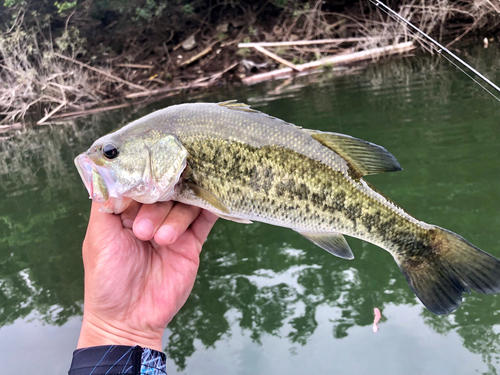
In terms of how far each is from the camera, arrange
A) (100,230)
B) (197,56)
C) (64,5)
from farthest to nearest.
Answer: (64,5) < (197,56) < (100,230)

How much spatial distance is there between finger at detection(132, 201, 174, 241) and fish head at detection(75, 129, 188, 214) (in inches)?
3.2

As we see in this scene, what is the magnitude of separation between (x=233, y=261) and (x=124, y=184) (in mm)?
3771

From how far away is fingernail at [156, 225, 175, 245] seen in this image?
2193 millimetres

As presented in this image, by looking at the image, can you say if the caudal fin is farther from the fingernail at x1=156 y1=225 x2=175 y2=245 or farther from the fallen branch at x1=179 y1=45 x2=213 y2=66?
the fallen branch at x1=179 y1=45 x2=213 y2=66

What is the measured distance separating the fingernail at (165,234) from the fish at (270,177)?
181 millimetres

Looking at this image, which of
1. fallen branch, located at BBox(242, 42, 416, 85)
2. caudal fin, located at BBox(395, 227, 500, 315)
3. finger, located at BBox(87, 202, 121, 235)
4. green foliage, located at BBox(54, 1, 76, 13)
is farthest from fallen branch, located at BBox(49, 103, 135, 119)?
caudal fin, located at BBox(395, 227, 500, 315)

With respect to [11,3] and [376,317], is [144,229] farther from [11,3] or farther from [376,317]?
[11,3]

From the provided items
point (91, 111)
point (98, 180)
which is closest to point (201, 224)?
point (98, 180)

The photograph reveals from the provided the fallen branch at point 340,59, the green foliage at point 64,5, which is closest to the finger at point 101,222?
the fallen branch at point 340,59

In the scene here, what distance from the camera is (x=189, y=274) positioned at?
261 centimetres

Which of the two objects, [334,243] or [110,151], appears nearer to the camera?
[110,151]

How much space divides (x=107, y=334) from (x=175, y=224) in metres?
0.83

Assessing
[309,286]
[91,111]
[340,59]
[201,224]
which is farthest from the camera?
[91,111]

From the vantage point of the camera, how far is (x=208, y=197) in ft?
7.19
